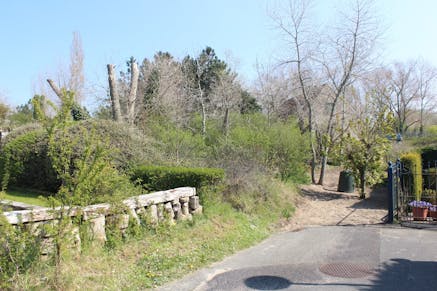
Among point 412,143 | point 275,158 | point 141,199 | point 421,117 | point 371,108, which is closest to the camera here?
point 141,199

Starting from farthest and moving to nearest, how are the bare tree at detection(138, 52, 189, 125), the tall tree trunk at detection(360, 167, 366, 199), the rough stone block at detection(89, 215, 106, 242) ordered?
the bare tree at detection(138, 52, 189, 125), the tall tree trunk at detection(360, 167, 366, 199), the rough stone block at detection(89, 215, 106, 242)

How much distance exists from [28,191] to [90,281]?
649 cm

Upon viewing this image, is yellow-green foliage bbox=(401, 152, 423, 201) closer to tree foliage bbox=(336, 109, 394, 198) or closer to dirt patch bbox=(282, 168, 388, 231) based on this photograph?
dirt patch bbox=(282, 168, 388, 231)

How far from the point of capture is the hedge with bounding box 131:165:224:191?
8750 mm

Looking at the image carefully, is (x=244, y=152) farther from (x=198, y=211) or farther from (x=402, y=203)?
(x=402, y=203)

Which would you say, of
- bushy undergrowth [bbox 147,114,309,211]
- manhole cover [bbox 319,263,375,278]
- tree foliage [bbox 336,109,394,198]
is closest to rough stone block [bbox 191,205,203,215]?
bushy undergrowth [bbox 147,114,309,211]

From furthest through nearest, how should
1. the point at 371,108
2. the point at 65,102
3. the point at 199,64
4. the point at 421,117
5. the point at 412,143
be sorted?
the point at 421,117 < the point at 199,64 < the point at 412,143 < the point at 371,108 < the point at 65,102

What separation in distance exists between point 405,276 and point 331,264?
1.12 m

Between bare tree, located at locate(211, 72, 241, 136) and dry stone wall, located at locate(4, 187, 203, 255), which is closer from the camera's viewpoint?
dry stone wall, located at locate(4, 187, 203, 255)

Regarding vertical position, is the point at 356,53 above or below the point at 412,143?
above

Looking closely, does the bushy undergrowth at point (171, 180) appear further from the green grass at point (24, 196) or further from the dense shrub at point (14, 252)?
the green grass at point (24, 196)

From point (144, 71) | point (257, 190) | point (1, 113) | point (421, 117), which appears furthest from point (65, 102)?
point (421, 117)

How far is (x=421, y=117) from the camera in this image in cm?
4441

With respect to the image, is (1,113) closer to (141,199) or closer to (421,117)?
(141,199)
